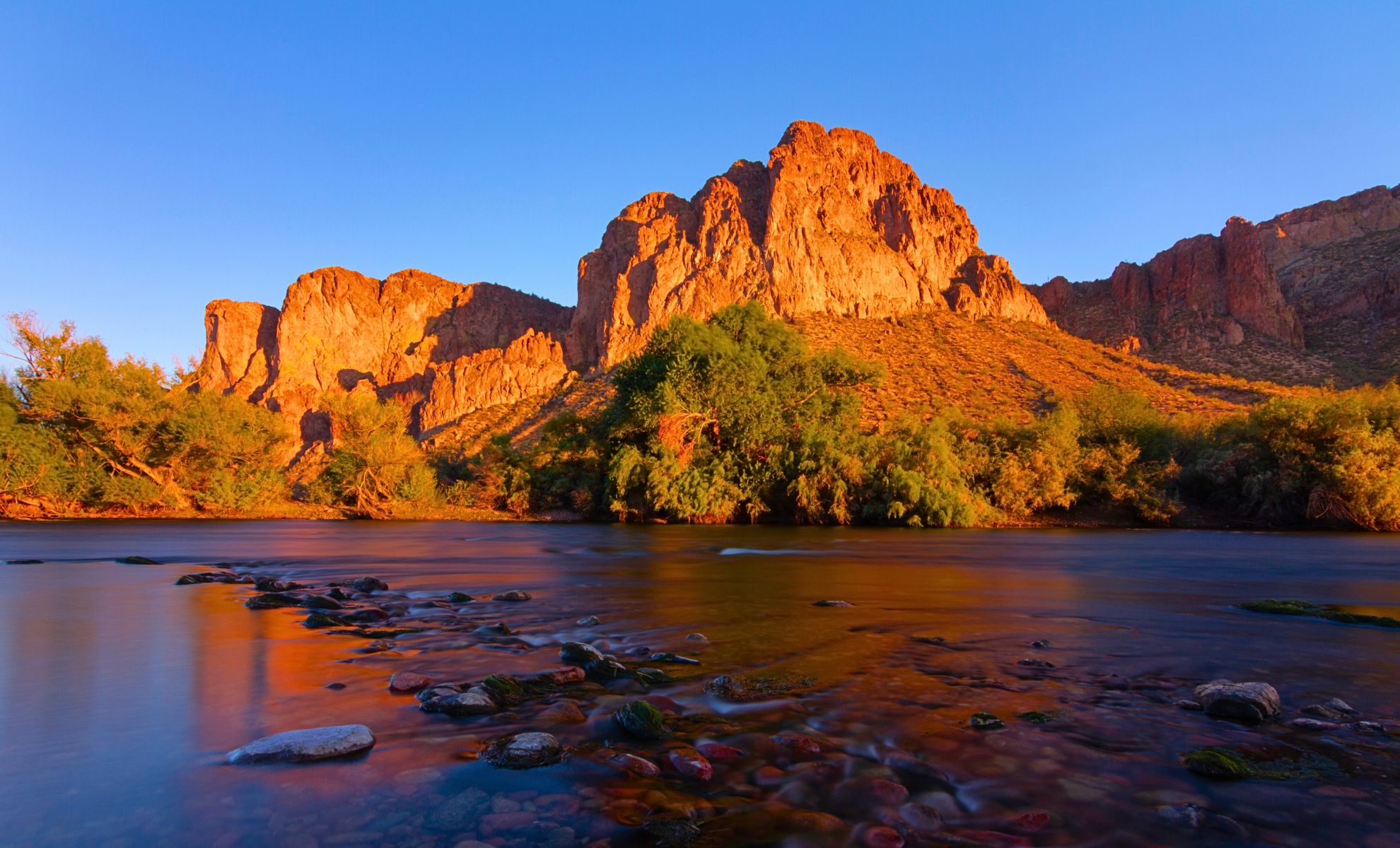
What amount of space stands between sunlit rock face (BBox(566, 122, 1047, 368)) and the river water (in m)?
90.7

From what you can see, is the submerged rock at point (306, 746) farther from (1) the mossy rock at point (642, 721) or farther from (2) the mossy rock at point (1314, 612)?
(2) the mossy rock at point (1314, 612)

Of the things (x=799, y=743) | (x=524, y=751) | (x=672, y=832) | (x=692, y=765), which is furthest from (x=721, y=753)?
(x=524, y=751)

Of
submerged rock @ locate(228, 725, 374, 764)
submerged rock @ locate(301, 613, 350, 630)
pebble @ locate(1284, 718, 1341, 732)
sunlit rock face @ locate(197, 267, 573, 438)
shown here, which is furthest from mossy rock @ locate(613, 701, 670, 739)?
sunlit rock face @ locate(197, 267, 573, 438)

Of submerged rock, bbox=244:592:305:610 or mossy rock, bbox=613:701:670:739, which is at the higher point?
mossy rock, bbox=613:701:670:739

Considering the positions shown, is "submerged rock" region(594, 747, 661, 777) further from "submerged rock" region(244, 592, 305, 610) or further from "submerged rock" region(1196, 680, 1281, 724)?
"submerged rock" region(244, 592, 305, 610)

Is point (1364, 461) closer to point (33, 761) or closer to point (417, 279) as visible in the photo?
point (33, 761)

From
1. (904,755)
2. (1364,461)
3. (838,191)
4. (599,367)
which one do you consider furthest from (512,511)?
(838,191)

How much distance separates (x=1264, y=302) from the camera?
109 meters

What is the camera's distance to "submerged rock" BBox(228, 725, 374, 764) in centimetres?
404

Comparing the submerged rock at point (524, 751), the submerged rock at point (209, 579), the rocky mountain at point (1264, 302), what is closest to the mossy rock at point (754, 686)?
the submerged rock at point (524, 751)

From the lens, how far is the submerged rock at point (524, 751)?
13.1 ft

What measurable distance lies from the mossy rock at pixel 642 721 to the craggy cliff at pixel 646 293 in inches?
3107

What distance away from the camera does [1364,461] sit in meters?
28.8

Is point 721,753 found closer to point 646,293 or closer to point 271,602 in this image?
point 271,602
